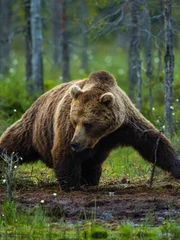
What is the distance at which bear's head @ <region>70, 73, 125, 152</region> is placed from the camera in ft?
25.1

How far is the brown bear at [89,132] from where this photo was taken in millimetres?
7719

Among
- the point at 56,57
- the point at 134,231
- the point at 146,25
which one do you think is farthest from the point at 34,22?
the point at 56,57

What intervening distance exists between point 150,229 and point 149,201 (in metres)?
0.89

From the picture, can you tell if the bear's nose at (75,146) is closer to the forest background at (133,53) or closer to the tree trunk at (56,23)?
the forest background at (133,53)

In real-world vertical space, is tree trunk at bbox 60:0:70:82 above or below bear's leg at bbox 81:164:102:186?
above

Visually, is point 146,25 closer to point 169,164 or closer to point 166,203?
point 169,164

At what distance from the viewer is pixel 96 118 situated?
25.2 feet

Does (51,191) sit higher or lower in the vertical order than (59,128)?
lower

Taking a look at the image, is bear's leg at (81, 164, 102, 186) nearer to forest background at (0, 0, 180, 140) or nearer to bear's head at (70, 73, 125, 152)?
bear's head at (70, 73, 125, 152)

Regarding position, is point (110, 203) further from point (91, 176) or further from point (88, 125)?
point (91, 176)

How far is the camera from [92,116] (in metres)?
7.68

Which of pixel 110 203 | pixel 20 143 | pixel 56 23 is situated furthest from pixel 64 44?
pixel 110 203

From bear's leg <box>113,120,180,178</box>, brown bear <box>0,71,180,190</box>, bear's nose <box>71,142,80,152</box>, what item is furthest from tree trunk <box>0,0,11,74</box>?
bear's nose <box>71,142,80,152</box>

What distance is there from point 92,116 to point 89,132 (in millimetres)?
163
